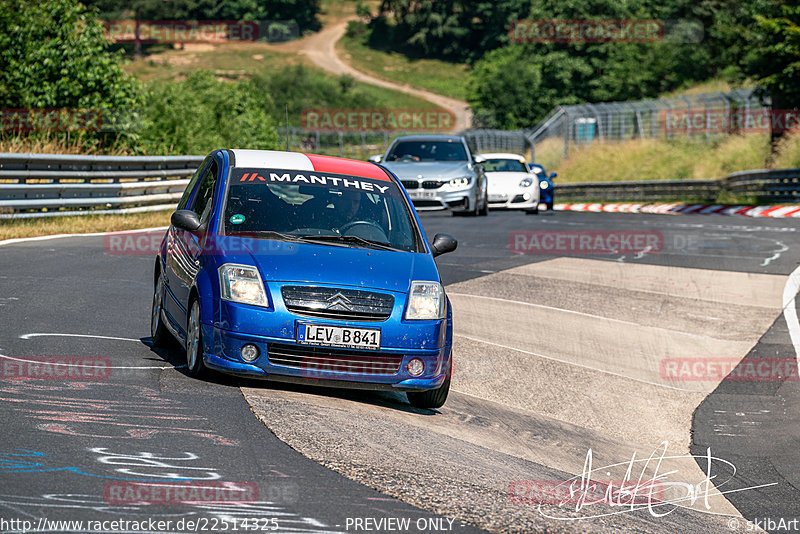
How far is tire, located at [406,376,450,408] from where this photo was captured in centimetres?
797

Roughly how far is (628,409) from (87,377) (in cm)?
502

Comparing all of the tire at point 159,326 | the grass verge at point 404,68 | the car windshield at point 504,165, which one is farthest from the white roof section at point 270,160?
the grass verge at point 404,68

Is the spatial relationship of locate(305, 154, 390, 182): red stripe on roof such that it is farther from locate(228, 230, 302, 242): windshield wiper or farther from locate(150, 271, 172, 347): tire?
locate(150, 271, 172, 347): tire

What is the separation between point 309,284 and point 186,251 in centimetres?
142

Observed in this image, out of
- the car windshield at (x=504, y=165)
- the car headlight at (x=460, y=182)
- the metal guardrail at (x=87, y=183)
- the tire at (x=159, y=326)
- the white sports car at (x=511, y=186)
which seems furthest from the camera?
the car windshield at (x=504, y=165)

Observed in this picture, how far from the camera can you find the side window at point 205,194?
335 inches

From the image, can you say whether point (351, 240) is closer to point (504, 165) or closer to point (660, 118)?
point (504, 165)

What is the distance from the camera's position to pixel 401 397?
855 cm

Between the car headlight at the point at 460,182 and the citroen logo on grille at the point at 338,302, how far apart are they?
1393cm

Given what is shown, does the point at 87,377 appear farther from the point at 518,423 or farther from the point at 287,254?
the point at 518,423

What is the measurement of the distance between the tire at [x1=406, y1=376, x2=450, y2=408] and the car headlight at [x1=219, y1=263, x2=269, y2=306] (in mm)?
1381

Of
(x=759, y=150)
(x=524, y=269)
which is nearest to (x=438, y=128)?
(x=759, y=150)

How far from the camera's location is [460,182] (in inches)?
Answer: 839

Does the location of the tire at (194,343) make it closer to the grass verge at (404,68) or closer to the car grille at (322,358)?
the car grille at (322,358)
